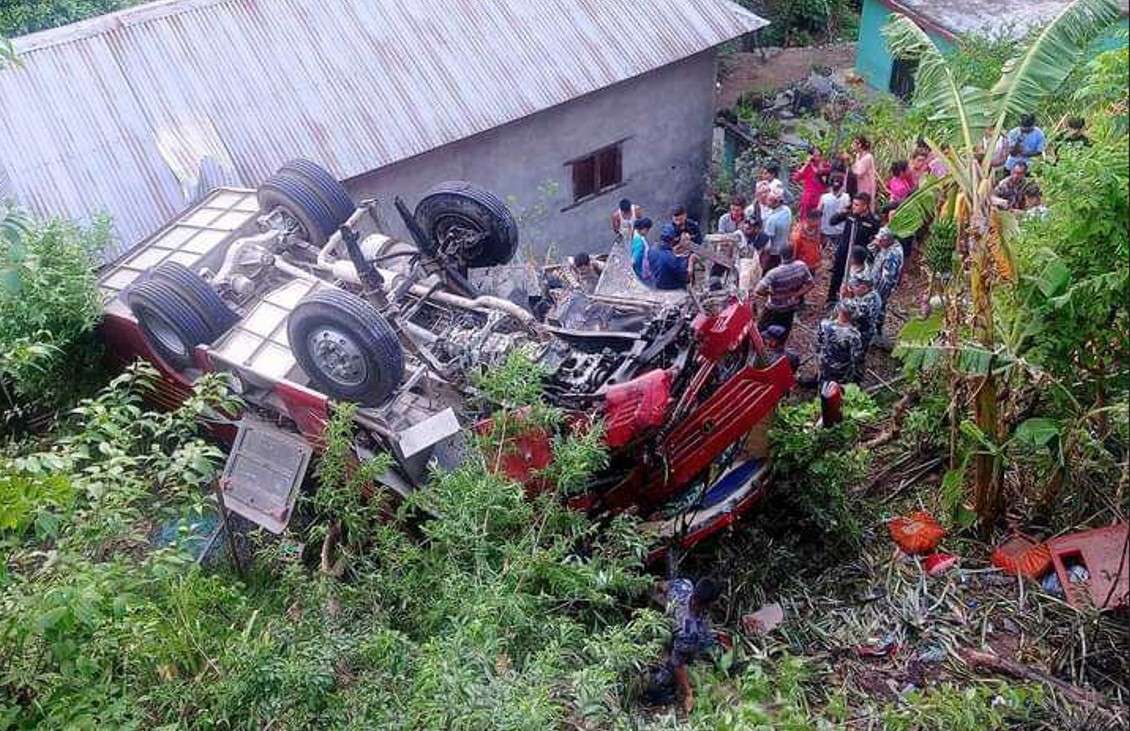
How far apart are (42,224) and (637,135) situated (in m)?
7.21

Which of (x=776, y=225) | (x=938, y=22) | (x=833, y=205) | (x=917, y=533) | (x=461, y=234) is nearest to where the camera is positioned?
(x=917, y=533)

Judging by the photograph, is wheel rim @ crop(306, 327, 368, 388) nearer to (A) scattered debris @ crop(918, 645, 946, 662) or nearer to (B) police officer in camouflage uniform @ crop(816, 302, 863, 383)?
(B) police officer in camouflage uniform @ crop(816, 302, 863, 383)

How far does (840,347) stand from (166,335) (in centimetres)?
516

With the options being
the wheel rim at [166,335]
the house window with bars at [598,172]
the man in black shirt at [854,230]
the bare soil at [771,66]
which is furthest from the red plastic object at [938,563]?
the bare soil at [771,66]

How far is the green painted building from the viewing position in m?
14.4

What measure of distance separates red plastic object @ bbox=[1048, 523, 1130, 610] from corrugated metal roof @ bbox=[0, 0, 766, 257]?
7.36 meters

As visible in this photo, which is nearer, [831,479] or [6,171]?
[831,479]

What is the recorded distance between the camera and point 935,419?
23.0 ft

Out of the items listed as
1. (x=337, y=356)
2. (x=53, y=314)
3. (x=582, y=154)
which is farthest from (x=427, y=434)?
(x=582, y=154)

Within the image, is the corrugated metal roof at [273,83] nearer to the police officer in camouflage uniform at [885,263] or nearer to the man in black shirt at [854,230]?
the man in black shirt at [854,230]

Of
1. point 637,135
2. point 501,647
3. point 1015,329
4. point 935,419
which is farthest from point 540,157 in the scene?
point 501,647

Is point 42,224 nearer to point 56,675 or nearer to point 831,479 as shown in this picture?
point 56,675

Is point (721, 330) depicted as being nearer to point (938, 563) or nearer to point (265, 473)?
point (938, 563)

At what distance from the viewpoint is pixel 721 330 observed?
6250mm
